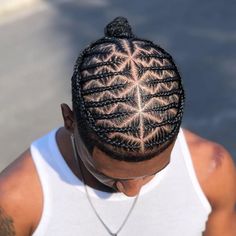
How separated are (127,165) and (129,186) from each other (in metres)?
0.11

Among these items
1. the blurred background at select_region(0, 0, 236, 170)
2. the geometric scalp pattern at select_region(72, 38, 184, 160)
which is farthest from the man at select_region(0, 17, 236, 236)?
the blurred background at select_region(0, 0, 236, 170)

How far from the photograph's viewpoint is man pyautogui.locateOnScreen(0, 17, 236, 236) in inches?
51.4

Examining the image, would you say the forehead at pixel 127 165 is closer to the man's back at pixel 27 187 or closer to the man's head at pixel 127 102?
the man's head at pixel 127 102

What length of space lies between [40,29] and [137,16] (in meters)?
0.60

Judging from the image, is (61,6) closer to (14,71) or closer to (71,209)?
(14,71)

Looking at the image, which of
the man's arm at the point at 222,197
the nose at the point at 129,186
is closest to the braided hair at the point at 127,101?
the nose at the point at 129,186

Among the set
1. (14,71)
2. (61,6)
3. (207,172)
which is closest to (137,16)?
(61,6)

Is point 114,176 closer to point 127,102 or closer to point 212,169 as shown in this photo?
point 127,102

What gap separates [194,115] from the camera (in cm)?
372

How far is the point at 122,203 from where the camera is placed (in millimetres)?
1624

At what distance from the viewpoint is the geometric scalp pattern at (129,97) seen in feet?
4.25

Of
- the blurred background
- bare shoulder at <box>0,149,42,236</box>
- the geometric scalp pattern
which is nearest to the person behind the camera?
the geometric scalp pattern

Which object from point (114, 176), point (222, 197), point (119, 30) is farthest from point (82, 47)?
point (114, 176)

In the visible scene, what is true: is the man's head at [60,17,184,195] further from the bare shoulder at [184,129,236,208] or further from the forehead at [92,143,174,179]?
the bare shoulder at [184,129,236,208]
